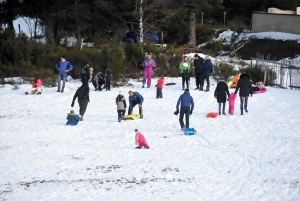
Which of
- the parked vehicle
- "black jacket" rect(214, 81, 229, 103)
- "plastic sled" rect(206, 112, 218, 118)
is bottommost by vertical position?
"plastic sled" rect(206, 112, 218, 118)

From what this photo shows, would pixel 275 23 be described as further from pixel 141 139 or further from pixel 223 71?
pixel 141 139

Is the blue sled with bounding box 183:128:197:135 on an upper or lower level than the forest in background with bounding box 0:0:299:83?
lower

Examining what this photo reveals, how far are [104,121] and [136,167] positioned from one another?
748 cm

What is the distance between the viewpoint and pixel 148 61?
3086cm

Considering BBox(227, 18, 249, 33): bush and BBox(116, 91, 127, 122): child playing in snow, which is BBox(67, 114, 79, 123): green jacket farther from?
BBox(227, 18, 249, 33): bush

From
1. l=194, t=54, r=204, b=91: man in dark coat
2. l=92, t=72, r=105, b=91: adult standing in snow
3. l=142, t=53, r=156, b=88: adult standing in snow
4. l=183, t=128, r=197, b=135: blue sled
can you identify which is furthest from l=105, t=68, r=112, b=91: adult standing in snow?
l=183, t=128, r=197, b=135: blue sled

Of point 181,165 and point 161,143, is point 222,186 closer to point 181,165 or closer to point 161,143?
point 181,165

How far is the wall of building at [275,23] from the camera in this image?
48.4m

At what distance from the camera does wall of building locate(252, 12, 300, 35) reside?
4844 centimetres

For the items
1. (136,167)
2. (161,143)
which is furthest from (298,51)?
(136,167)

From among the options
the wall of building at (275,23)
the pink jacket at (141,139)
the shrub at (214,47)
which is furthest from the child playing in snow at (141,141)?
the wall of building at (275,23)

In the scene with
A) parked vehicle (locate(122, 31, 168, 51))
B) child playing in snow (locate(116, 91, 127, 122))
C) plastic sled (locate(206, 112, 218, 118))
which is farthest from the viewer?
parked vehicle (locate(122, 31, 168, 51))

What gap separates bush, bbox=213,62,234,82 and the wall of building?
14.9m

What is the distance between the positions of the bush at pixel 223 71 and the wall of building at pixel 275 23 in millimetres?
14923
